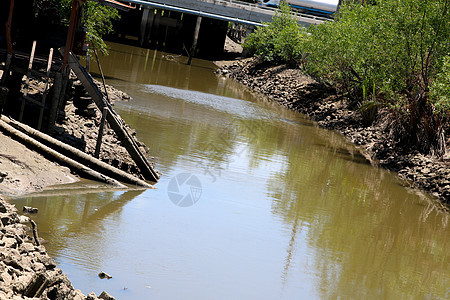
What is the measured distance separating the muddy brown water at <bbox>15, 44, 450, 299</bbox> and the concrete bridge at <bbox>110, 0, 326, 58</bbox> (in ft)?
93.5

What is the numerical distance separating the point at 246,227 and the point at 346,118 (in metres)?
18.7

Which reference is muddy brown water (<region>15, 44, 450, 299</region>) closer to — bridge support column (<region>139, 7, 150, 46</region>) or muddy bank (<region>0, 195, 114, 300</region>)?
muddy bank (<region>0, 195, 114, 300</region>)

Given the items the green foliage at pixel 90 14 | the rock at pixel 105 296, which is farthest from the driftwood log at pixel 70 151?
the green foliage at pixel 90 14

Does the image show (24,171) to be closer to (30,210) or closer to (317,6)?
(30,210)

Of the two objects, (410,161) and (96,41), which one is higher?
(96,41)

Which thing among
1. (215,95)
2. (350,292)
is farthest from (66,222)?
(215,95)

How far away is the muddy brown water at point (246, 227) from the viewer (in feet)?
31.7

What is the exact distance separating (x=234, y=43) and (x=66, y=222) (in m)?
57.5

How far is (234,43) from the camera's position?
66.7 metres

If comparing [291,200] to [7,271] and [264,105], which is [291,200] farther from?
[264,105]

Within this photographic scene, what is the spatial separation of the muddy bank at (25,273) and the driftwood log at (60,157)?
4.73 m

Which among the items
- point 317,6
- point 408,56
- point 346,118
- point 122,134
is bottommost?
point 122,134

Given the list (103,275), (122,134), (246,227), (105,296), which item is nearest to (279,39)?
(122,134)

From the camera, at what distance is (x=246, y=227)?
1262cm
